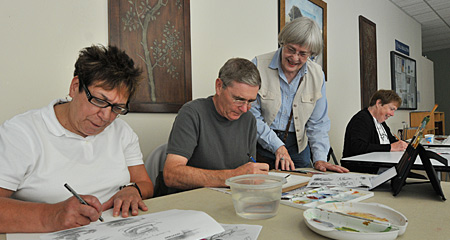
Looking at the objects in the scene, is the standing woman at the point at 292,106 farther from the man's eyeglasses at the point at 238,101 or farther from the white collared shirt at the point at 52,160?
the white collared shirt at the point at 52,160

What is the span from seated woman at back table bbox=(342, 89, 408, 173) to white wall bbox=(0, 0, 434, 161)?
0.88 meters

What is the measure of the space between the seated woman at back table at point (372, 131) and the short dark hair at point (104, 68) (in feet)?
7.29

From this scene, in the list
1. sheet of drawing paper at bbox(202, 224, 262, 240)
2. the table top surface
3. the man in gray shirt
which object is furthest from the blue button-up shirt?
sheet of drawing paper at bbox(202, 224, 262, 240)

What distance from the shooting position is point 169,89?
209 cm

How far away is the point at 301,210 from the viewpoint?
0.95m

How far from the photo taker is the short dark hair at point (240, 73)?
1.44m

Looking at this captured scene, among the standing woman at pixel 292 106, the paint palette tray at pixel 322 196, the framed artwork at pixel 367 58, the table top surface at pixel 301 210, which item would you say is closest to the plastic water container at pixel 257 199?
the table top surface at pixel 301 210

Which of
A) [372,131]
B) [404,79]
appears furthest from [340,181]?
[404,79]

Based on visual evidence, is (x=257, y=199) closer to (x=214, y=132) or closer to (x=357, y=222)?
(x=357, y=222)

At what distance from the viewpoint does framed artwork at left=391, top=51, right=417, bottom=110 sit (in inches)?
216

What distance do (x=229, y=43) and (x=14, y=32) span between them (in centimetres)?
149

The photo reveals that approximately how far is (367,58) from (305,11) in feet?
6.20

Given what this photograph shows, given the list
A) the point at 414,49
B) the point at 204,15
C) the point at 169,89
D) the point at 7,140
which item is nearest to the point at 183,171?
the point at 7,140

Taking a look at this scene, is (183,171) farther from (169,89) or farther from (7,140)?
(169,89)
